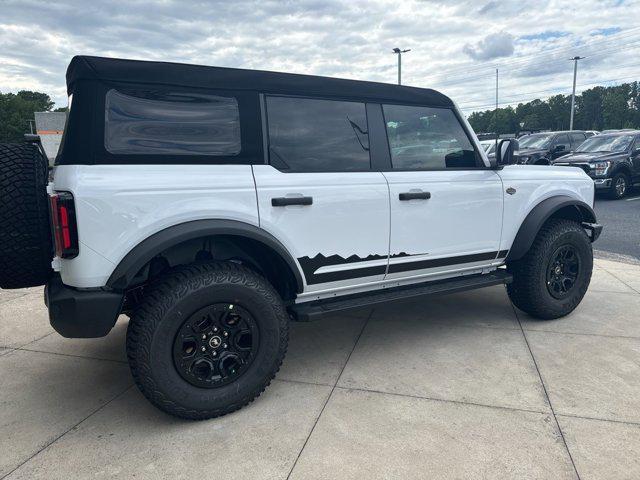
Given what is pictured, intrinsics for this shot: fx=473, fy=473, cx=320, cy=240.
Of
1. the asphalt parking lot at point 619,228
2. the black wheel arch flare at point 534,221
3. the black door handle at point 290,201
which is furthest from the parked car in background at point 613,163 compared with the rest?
the black door handle at point 290,201

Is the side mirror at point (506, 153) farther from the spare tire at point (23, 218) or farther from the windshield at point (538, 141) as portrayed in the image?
the windshield at point (538, 141)

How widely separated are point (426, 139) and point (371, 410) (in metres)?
1.94

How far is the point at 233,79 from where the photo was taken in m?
2.74

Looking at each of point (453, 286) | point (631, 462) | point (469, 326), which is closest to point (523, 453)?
point (631, 462)

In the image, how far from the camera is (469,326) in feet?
13.1

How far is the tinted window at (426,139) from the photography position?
3303mm

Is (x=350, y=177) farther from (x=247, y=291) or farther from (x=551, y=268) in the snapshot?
(x=551, y=268)

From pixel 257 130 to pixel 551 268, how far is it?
2.72 metres

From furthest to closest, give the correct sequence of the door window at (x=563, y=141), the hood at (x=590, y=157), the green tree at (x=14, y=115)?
1. the green tree at (x=14, y=115)
2. the door window at (x=563, y=141)
3. the hood at (x=590, y=157)

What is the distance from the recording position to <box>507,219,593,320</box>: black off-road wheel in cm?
384

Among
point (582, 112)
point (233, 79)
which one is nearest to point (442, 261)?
point (233, 79)

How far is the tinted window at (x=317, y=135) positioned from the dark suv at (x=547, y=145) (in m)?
12.8

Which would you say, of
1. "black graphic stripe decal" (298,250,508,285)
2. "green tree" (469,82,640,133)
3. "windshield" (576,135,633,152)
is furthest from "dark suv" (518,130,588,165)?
"green tree" (469,82,640,133)

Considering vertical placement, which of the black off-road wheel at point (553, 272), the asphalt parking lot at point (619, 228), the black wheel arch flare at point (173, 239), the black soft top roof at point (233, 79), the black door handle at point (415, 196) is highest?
the black soft top roof at point (233, 79)
